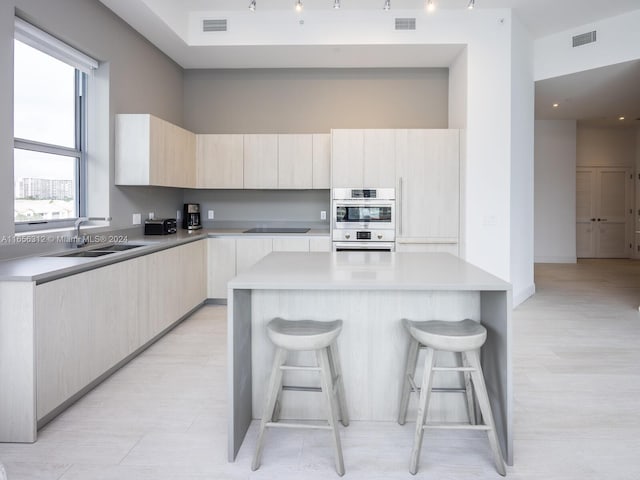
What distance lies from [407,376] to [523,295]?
3742 millimetres

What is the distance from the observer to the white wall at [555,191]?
928cm

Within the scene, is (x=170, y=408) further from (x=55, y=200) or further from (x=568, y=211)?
(x=568, y=211)

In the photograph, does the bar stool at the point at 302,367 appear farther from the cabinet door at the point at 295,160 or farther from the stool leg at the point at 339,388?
the cabinet door at the point at 295,160

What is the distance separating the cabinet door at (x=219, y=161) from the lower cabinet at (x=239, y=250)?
71 centimetres

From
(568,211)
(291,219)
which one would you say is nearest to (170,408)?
(291,219)

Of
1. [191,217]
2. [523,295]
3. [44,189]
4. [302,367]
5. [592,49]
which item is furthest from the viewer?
[191,217]

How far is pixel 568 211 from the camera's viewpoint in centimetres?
938

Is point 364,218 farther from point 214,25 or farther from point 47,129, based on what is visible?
point 47,129

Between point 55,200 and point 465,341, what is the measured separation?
3264 mm

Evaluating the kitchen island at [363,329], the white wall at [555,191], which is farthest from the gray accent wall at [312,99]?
the white wall at [555,191]

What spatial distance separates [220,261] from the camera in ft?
17.7

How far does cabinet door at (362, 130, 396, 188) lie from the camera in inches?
205

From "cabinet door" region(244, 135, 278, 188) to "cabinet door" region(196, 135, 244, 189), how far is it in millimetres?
70

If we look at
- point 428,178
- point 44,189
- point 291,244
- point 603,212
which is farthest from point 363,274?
point 603,212
